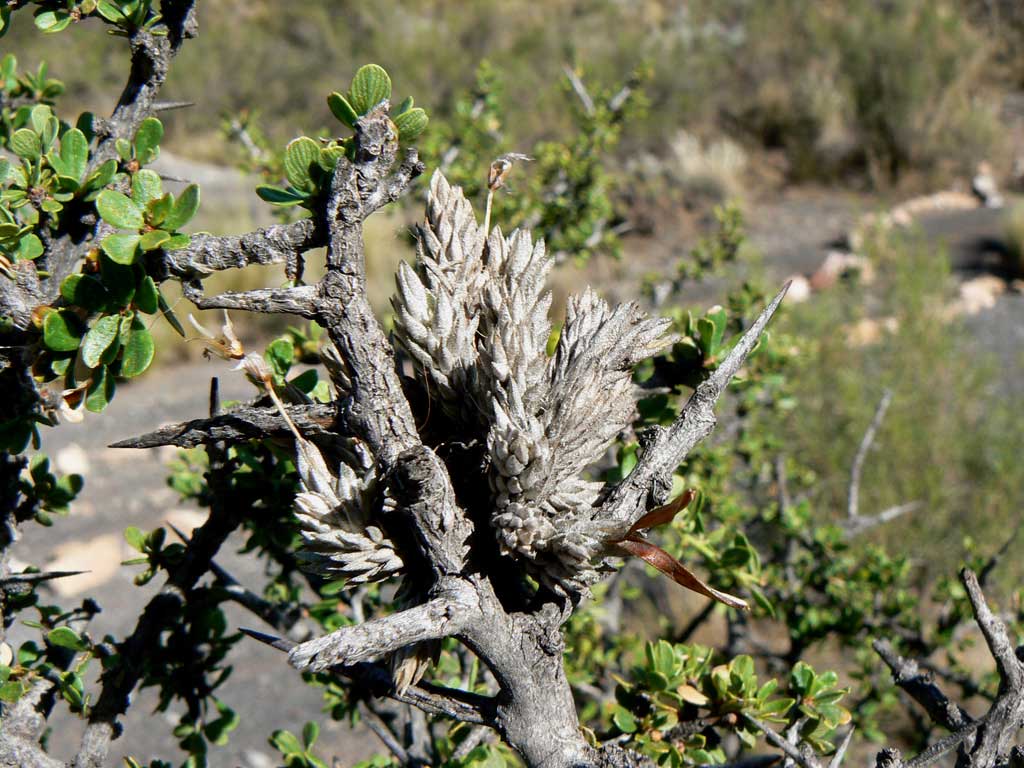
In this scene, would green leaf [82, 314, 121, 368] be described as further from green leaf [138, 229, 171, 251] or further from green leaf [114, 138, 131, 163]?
green leaf [114, 138, 131, 163]

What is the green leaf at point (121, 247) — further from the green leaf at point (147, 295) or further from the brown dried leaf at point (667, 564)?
the brown dried leaf at point (667, 564)

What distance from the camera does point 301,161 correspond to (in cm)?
83

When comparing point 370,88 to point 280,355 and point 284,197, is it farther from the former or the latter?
point 280,355

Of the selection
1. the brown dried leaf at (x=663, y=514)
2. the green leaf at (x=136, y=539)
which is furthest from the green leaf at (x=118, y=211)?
the green leaf at (x=136, y=539)

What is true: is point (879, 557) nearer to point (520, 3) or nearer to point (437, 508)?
point (437, 508)

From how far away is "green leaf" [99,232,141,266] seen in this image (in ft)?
2.66

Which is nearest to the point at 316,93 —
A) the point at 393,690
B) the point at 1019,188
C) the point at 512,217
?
the point at 1019,188

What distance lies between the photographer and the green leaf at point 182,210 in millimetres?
850

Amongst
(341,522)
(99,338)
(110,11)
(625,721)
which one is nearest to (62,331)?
(99,338)

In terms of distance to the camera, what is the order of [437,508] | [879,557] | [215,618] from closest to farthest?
[437,508]
[215,618]
[879,557]

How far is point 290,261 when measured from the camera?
0.82 m

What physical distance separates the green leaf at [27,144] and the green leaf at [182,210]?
14.3 inches

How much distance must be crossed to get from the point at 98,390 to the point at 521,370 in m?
0.50

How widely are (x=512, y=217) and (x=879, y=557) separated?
58.9 inches
